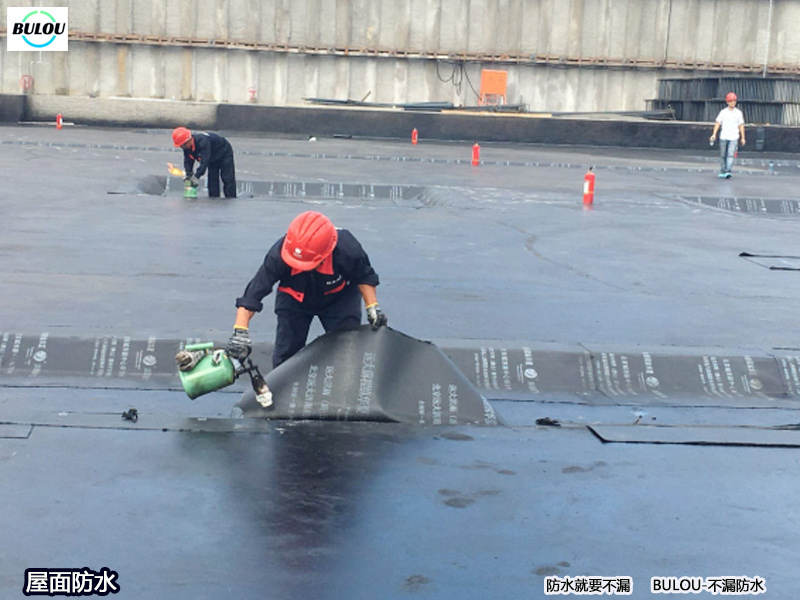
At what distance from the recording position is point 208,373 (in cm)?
729

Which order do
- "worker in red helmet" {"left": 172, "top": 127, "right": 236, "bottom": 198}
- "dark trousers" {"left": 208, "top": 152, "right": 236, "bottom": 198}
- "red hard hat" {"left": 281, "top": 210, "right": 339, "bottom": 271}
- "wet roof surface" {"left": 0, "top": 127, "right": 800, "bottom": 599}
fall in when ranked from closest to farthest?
"wet roof surface" {"left": 0, "top": 127, "right": 800, "bottom": 599}
"red hard hat" {"left": 281, "top": 210, "right": 339, "bottom": 271}
"worker in red helmet" {"left": 172, "top": 127, "right": 236, "bottom": 198}
"dark trousers" {"left": 208, "top": 152, "right": 236, "bottom": 198}

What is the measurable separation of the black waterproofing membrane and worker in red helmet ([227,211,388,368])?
0.18 meters

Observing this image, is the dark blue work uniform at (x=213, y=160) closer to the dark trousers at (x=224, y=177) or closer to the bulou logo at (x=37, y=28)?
the dark trousers at (x=224, y=177)

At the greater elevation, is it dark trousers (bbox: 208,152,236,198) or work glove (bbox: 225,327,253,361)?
dark trousers (bbox: 208,152,236,198)

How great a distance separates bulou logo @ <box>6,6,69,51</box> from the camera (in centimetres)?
3934

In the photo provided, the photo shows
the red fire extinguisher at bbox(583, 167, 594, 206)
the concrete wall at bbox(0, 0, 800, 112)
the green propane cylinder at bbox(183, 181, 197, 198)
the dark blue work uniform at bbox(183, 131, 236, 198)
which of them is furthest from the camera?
the concrete wall at bbox(0, 0, 800, 112)

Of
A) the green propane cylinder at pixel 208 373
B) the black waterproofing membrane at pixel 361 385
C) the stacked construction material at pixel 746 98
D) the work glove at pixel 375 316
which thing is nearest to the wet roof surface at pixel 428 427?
the black waterproofing membrane at pixel 361 385

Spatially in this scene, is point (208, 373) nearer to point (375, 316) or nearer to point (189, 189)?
point (375, 316)

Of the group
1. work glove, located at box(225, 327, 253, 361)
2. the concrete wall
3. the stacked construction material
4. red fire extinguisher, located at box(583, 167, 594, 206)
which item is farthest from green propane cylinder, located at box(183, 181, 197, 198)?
the stacked construction material

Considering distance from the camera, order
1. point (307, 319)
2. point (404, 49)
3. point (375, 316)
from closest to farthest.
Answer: point (375, 316)
point (307, 319)
point (404, 49)

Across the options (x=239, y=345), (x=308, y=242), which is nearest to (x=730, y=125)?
(x=308, y=242)

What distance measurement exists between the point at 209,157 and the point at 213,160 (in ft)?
1.03

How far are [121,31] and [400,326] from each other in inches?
1296

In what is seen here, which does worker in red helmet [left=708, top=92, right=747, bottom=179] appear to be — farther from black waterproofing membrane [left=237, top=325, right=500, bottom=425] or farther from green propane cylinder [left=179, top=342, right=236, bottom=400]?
green propane cylinder [left=179, top=342, right=236, bottom=400]
